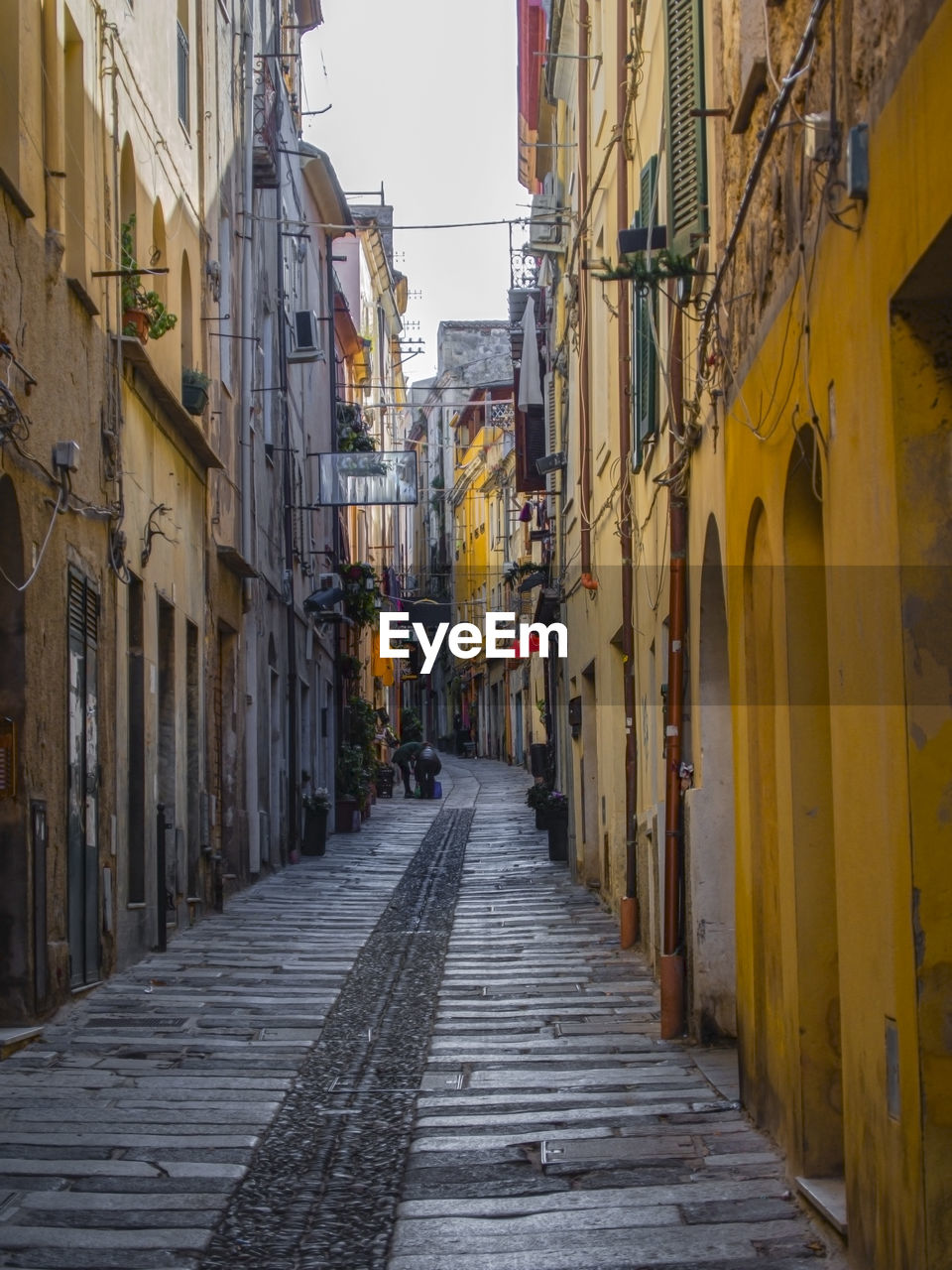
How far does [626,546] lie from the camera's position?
572 inches

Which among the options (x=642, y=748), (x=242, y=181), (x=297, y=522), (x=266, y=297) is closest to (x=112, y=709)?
(x=642, y=748)

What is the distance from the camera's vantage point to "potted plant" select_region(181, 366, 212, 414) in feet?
53.5

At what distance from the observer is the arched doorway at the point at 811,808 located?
22.4 feet

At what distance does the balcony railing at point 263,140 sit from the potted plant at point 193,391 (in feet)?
21.9

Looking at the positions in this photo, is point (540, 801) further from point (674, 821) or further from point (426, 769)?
point (674, 821)

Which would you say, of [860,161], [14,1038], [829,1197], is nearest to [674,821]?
[14,1038]

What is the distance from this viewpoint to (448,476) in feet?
262

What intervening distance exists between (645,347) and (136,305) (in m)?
3.76

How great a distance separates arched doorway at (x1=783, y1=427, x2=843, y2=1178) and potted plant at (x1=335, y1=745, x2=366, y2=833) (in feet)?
72.8

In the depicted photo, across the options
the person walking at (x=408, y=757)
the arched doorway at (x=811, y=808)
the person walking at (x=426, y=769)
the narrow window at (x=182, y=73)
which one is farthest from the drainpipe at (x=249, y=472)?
the person walking at (x=408, y=757)

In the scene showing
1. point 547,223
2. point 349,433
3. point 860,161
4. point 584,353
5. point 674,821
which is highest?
point 547,223

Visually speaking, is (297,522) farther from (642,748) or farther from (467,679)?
(467,679)

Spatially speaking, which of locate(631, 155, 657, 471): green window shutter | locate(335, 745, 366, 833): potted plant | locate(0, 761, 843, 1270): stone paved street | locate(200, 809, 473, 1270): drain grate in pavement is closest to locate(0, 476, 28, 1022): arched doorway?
locate(0, 761, 843, 1270): stone paved street

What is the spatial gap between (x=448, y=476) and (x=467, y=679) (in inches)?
417
